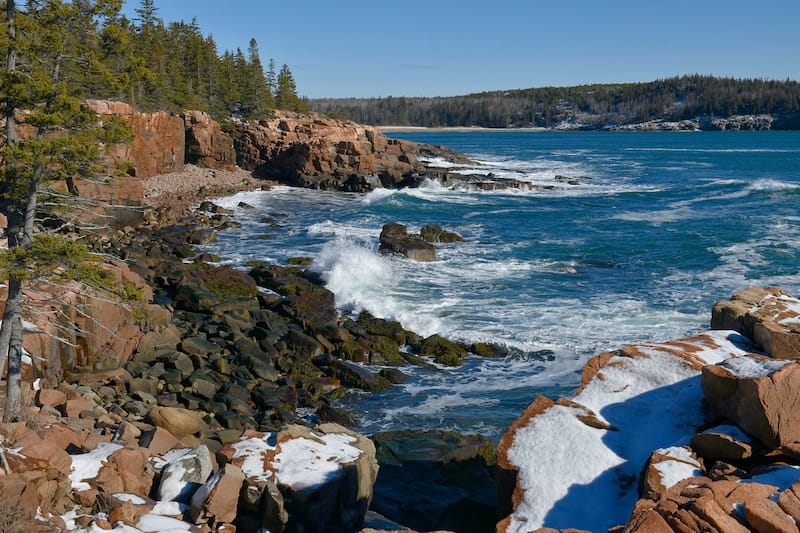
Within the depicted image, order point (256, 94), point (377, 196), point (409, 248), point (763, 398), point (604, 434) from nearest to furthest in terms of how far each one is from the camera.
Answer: point (763, 398) → point (604, 434) → point (409, 248) → point (377, 196) → point (256, 94)

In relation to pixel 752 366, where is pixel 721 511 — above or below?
below

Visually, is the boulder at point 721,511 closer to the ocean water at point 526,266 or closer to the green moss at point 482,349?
the ocean water at point 526,266

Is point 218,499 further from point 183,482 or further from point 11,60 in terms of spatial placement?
point 11,60

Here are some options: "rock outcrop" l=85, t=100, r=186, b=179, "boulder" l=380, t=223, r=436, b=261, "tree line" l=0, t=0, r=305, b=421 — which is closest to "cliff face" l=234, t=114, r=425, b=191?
"rock outcrop" l=85, t=100, r=186, b=179

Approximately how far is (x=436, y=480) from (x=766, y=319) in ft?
19.3

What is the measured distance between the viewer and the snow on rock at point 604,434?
789 centimetres

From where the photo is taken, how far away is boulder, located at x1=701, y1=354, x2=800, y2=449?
Answer: 769cm

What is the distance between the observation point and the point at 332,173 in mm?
58625

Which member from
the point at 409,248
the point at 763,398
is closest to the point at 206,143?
the point at 409,248

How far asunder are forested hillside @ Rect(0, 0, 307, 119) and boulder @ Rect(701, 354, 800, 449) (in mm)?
8781

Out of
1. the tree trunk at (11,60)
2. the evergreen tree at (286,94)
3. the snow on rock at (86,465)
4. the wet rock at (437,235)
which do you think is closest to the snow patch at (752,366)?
the snow on rock at (86,465)

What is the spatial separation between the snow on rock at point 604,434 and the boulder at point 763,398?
58cm

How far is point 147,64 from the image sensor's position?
49875 mm

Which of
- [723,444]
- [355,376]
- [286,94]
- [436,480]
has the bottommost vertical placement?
[436,480]
